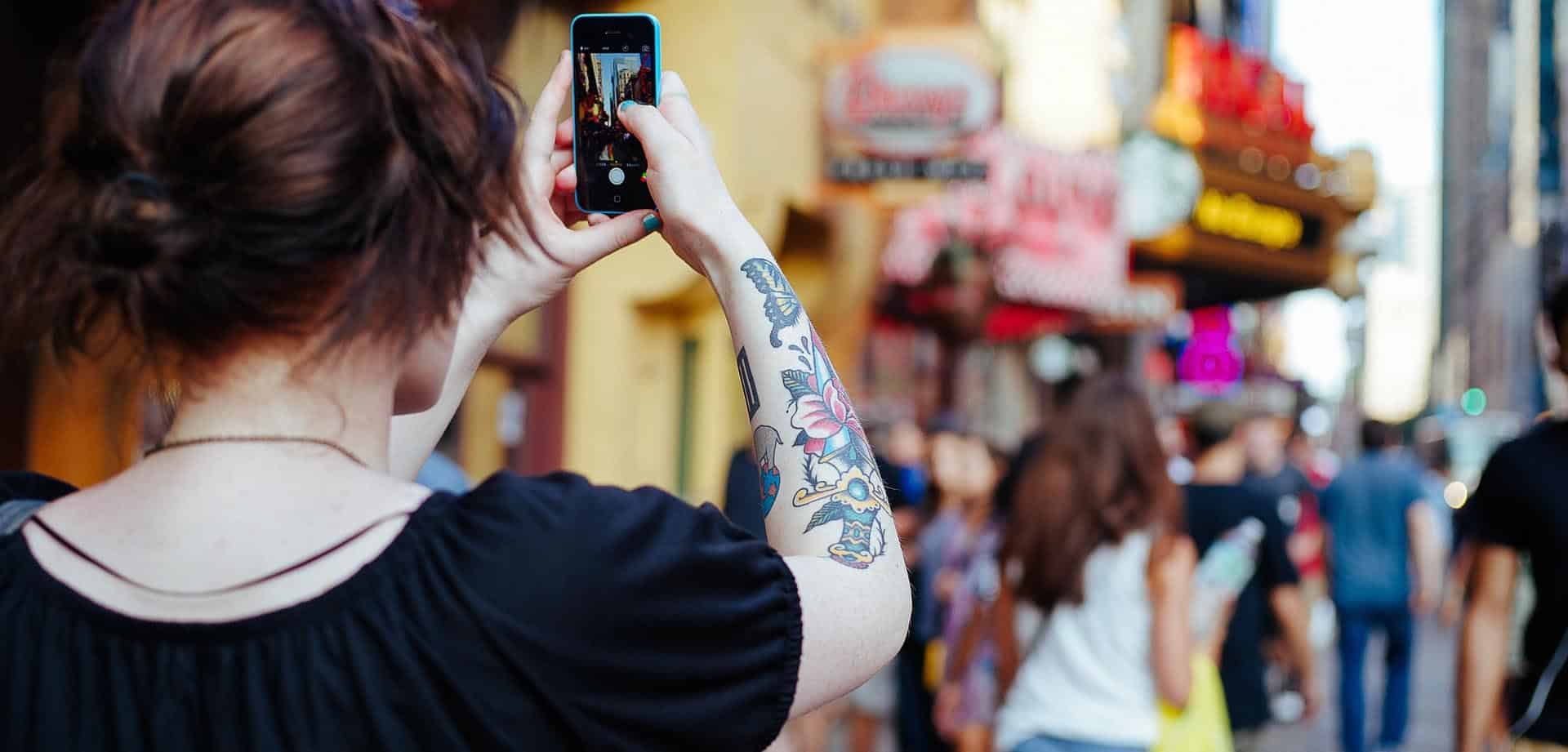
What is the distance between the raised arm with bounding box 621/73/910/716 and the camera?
4.29 ft

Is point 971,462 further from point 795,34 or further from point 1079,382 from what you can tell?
point 795,34

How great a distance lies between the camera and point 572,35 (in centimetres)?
160

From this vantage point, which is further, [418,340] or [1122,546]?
[1122,546]

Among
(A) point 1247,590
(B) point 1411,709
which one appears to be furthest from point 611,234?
(B) point 1411,709

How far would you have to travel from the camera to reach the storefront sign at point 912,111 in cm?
1007

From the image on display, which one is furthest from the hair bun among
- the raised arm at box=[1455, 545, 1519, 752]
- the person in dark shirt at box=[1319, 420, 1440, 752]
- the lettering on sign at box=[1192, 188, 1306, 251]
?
the lettering on sign at box=[1192, 188, 1306, 251]

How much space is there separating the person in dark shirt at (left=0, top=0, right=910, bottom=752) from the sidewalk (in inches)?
225

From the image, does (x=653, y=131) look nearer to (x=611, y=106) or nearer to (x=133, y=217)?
(x=611, y=106)

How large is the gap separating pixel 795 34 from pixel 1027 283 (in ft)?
14.0

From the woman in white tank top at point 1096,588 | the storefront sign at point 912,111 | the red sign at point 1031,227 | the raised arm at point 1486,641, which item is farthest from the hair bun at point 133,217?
the red sign at point 1031,227

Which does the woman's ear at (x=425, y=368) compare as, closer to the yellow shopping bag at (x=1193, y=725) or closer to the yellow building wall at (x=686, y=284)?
the yellow shopping bag at (x=1193, y=725)

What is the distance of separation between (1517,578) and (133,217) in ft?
10.9

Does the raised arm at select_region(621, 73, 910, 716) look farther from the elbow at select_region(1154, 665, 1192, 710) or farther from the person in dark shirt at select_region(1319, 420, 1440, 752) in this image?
the person in dark shirt at select_region(1319, 420, 1440, 752)

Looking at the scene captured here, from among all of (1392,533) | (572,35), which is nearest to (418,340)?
(572,35)
